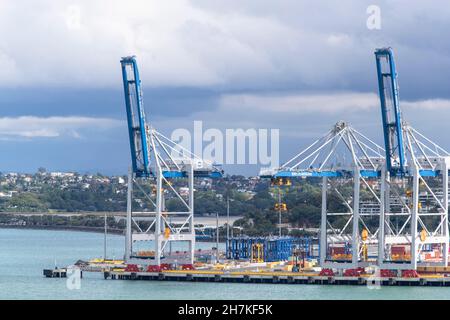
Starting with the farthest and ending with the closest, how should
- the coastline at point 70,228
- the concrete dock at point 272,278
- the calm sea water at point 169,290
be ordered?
the coastline at point 70,228
the concrete dock at point 272,278
the calm sea water at point 169,290

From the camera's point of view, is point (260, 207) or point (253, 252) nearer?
point (253, 252)

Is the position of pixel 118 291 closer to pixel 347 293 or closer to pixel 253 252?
pixel 347 293

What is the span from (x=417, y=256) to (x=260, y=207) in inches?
3847

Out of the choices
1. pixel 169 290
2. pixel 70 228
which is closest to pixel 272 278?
pixel 169 290

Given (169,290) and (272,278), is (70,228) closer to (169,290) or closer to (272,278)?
(272,278)

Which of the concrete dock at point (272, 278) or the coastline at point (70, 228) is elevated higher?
the coastline at point (70, 228)

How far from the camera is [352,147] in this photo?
70.4 meters

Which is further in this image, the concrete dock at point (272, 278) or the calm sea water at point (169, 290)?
the concrete dock at point (272, 278)

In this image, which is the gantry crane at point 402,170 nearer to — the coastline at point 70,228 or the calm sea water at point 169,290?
the calm sea water at point 169,290

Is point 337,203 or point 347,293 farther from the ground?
point 337,203

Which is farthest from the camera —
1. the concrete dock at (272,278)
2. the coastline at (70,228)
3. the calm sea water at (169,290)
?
the coastline at (70,228)

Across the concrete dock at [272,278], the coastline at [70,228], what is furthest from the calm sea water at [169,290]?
the coastline at [70,228]
